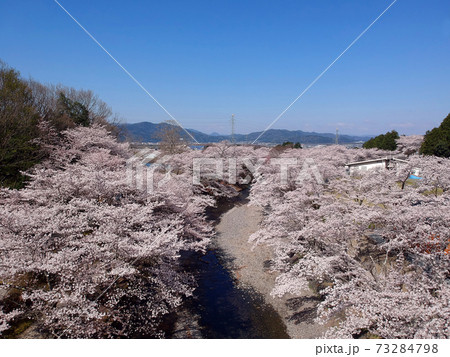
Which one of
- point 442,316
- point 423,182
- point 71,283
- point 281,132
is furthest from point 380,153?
point 281,132

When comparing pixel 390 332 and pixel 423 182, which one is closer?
pixel 390 332

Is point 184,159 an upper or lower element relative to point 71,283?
upper

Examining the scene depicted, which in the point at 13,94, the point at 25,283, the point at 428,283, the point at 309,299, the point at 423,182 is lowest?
the point at 309,299

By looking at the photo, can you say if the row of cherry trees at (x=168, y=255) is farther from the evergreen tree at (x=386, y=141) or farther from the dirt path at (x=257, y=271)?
the evergreen tree at (x=386, y=141)

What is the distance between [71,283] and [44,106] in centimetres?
2115

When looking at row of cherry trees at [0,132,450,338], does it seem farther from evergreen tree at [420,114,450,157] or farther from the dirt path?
evergreen tree at [420,114,450,157]

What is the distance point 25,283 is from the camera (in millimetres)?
7938

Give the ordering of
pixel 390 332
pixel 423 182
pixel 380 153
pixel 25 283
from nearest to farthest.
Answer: pixel 390 332 < pixel 25 283 < pixel 423 182 < pixel 380 153

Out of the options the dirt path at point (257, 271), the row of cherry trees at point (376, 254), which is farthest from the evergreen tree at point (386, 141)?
the row of cherry trees at point (376, 254)

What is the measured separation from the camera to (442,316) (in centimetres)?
493

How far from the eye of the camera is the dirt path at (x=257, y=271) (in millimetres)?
9133

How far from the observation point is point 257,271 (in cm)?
1295

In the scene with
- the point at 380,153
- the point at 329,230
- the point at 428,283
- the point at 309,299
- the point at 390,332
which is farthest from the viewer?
the point at 380,153

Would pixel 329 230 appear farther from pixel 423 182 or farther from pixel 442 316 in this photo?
pixel 423 182
